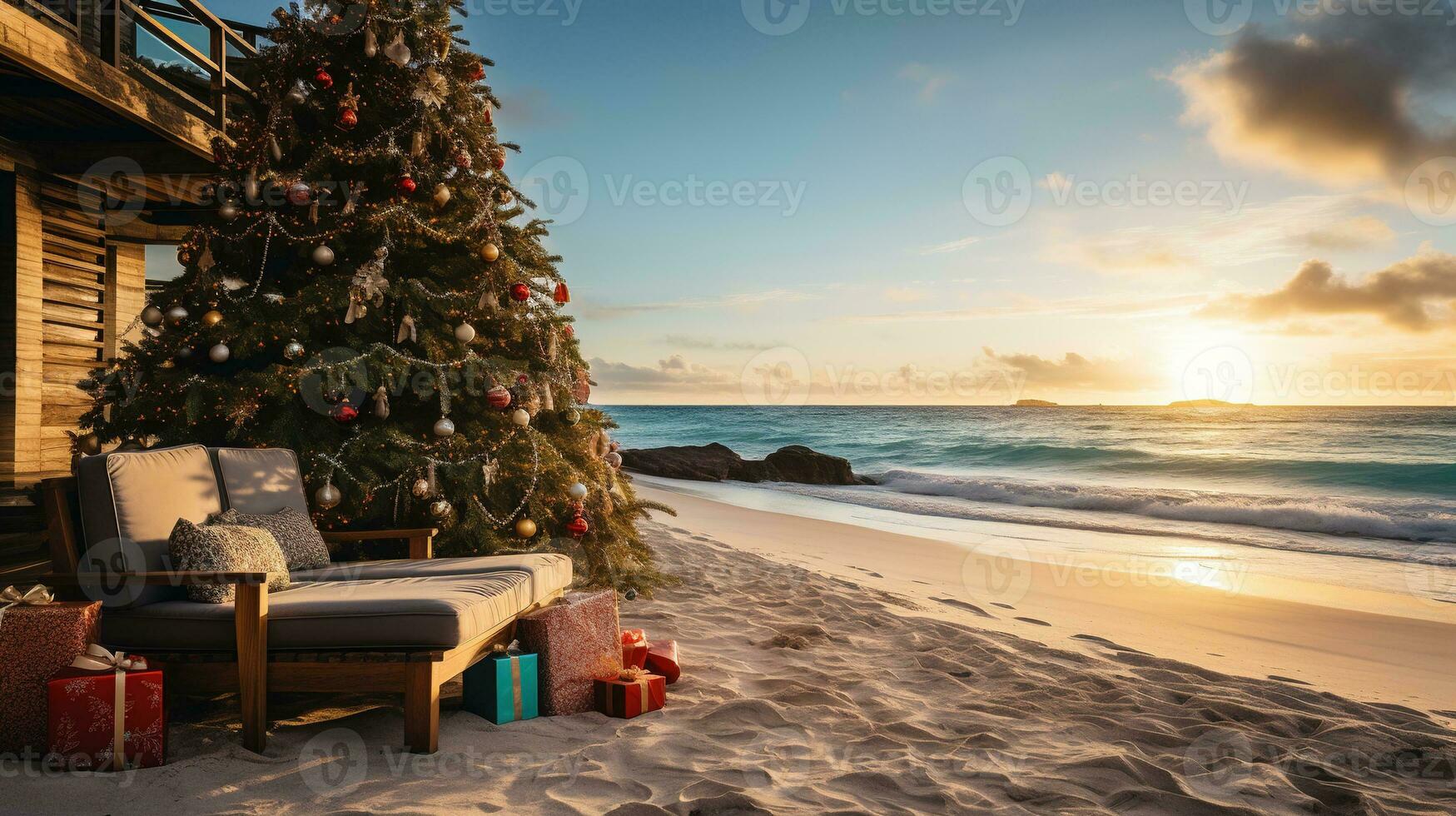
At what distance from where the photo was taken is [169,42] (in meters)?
6.15

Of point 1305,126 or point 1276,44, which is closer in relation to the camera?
point 1276,44

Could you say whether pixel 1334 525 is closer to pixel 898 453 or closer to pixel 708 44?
pixel 708 44

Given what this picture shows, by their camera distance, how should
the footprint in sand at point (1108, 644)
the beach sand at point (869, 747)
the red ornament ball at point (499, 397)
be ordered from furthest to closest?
the red ornament ball at point (499, 397) < the footprint in sand at point (1108, 644) < the beach sand at point (869, 747)

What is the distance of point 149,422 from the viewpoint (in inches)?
172

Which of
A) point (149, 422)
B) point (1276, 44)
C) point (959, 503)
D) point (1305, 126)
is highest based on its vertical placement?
point (1276, 44)

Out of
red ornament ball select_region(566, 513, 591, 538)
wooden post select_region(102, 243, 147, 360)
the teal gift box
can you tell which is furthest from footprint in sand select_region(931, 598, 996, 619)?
wooden post select_region(102, 243, 147, 360)

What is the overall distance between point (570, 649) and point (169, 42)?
622 centimetres

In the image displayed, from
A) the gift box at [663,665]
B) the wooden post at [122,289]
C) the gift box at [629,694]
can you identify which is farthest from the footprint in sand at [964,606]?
the wooden post at [122,289]

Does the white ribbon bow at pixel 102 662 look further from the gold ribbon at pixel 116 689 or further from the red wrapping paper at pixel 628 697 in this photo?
the red wrapping paper at pixel 628 697

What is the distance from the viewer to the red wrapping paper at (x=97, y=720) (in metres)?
2.37

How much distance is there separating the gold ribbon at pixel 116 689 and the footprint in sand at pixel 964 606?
14.8ft

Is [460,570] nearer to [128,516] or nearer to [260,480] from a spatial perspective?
[260,480]

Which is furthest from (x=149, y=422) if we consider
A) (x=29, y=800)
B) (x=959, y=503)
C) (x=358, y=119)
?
(x=959, y=503)

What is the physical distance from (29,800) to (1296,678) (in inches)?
202
